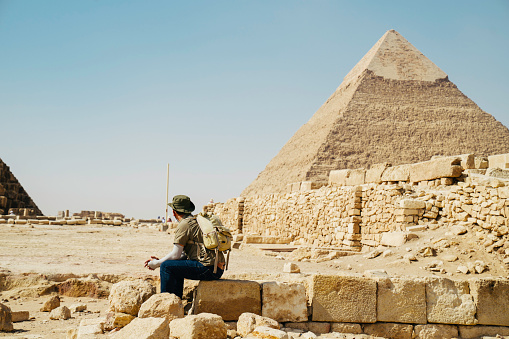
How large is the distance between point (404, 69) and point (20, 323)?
392 feet

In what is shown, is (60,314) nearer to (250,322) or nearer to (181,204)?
(181,204)

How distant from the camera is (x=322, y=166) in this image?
3654 inches

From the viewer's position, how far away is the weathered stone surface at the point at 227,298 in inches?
172

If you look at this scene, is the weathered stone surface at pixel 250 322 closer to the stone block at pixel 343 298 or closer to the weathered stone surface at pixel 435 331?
the stone block at pixel 343 298

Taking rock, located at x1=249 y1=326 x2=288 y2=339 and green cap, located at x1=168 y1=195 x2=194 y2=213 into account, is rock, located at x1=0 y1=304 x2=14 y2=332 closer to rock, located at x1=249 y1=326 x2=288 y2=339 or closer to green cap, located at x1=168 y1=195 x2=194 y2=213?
green cap, located at x1=168 y1=195 x2=194 y2=213

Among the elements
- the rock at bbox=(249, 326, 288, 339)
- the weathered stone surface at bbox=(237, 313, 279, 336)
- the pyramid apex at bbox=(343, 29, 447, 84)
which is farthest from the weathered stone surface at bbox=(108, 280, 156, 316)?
the pyramid apex at bbox=(343, 29, 447, 84)

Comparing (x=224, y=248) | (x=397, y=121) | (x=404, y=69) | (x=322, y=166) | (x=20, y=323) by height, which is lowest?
(x=20, y=323)

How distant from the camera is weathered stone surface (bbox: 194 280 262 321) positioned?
14.3 feet

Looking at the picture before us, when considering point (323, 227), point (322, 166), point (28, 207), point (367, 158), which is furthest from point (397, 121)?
point (323, 227)

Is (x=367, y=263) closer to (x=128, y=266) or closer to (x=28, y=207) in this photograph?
(x=128, y=266)

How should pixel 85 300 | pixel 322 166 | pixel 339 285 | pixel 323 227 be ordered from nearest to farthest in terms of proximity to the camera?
1. pixel 339 285
2. pixel 85 300
3. pixel 323 227
4. pixel 322 166

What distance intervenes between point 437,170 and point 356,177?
3109 mm

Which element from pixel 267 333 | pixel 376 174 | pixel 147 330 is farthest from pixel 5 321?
pixel 376 174

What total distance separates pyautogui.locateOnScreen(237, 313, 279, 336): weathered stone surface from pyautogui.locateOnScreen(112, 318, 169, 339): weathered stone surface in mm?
676
